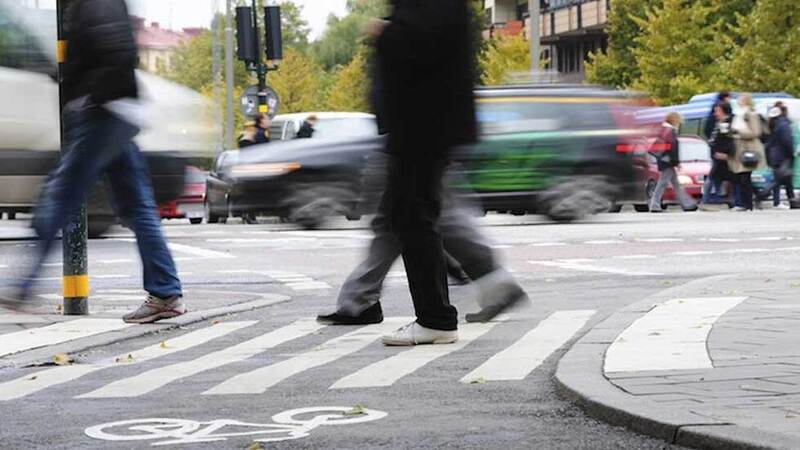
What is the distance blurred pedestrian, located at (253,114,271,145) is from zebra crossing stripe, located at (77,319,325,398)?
21971 millimetres

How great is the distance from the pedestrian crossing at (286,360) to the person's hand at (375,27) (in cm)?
139

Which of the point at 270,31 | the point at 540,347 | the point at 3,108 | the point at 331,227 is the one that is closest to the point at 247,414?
the point at 540,347

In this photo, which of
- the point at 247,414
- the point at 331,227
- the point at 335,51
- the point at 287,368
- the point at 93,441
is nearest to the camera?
the point at 93,441

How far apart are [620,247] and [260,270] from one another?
11.9ft

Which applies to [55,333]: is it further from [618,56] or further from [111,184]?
[618,56]

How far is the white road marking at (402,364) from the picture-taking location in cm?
734

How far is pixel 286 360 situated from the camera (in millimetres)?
8273

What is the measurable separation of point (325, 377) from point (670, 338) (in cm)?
162

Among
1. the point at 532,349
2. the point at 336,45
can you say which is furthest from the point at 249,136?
the point at 336,45

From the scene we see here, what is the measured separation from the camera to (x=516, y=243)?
61.3ft

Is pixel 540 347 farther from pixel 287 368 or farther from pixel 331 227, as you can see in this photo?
pixel 331 227

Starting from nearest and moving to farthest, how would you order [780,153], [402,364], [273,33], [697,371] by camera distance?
1. [697,371]
2. [402,364]
3. [780,153]
4. [273,33]

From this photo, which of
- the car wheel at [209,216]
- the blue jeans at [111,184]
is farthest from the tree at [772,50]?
the blue jeans at [111,184]

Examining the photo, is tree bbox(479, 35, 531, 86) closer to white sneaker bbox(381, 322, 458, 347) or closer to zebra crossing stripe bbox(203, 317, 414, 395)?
zebra crossing stripe bbox(203, 317, 414, 395)
